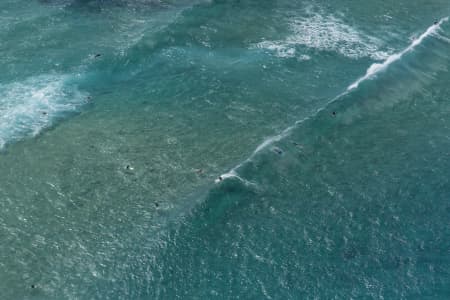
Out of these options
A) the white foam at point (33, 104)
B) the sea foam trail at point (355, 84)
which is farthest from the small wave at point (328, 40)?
the white foam at point (33, 104)

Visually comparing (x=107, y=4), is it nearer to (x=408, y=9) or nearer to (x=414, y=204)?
(x=408, y=9)

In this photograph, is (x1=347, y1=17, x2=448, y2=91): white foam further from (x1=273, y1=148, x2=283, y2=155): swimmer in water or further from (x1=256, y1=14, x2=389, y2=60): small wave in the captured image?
(x1=273, y1=148, x2=283, y2=155): swimmer in water

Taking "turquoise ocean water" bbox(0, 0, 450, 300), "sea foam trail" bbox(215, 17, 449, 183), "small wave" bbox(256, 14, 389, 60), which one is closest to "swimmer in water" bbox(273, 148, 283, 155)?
"turquoise ocean water" bbox(0, 0, 450, 300)

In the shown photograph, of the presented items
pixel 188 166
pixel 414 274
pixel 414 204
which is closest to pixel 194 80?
pixel 188 166

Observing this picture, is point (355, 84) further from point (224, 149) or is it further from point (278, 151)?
point (224, 149)

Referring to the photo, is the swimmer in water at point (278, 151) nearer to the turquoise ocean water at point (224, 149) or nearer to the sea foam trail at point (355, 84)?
the turquoise ocean water at point (224, 149)

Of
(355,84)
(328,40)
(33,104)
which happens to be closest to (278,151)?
(355,84)

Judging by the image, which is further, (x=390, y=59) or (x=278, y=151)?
(x=390, y=59)
